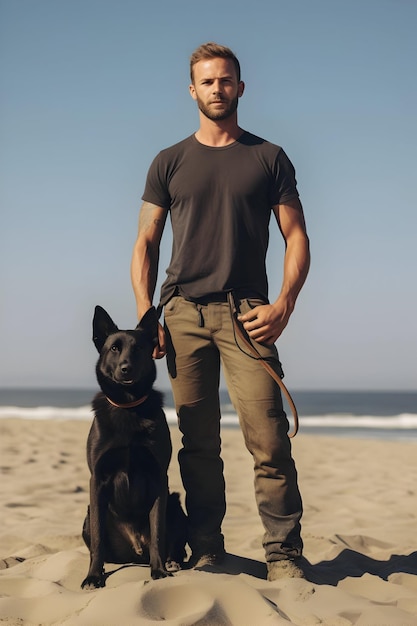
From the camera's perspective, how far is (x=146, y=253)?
12.7 ft

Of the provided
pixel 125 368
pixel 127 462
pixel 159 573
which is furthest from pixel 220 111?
pixel 159 573

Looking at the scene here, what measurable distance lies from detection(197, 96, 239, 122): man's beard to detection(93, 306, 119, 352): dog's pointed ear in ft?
3.82

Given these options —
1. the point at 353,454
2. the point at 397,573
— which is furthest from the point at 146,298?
the point at 353,454

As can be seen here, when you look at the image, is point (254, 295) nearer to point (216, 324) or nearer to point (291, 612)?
point (216, 324)

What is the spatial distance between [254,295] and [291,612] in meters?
1.53

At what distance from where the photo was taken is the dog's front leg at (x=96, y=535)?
10.6 ft

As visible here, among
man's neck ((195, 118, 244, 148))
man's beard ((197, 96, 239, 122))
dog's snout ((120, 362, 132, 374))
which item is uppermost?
man's beard ((197, 96, 239, 122))

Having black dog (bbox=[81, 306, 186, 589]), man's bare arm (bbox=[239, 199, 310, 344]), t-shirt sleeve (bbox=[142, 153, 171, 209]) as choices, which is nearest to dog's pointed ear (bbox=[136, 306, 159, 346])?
black dog (bbox=[81, 306, 186, 589])

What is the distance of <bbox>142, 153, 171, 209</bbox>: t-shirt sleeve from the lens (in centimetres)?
379

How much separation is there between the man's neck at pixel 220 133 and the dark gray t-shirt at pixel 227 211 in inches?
1.9

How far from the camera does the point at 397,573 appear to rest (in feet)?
12.4

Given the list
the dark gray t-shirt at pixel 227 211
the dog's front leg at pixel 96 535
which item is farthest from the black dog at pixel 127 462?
the dark gray t-shirt at pixel 227 211

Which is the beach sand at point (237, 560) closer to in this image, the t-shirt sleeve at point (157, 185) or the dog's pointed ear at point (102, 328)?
the dog's pointed ear at point (102, 328)

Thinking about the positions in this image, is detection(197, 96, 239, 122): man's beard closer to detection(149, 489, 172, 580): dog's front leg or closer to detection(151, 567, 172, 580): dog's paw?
detection(149, 489, 172, 580): dog's front leg
